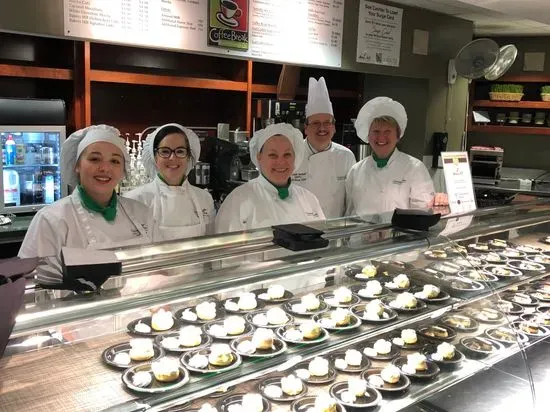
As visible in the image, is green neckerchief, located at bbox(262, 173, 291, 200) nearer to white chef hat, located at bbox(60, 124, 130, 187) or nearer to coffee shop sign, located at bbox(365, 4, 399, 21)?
white chef hat, located at bbox(60, 124, 130, 187)

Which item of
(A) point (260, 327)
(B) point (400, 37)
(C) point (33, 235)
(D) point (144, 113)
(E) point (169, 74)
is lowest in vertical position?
(A) point (260, 327)

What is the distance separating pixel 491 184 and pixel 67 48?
17.0ft

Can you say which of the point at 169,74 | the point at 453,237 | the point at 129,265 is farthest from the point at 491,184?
the point at 129,265

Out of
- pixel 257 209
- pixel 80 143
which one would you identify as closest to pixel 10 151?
pixel 80 143

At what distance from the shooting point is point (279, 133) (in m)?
3.08

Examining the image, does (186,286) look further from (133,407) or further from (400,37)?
(400,37)

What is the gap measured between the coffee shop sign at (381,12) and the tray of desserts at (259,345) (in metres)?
4.17

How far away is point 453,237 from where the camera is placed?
2.40 meters

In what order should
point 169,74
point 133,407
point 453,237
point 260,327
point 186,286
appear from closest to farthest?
point 133,407, point 186,286, point 260,327, point 453,237, point 169,74

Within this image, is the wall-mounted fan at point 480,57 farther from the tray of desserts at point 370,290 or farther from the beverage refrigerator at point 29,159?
the tray of desserts at point 370,290

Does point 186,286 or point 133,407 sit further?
point 186,286

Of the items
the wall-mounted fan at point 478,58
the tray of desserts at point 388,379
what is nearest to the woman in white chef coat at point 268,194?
the tray of desserts at point 388,379

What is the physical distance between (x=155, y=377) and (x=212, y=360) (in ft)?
0.59

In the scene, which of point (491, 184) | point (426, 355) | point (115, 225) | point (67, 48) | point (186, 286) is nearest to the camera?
point (186, 286)
